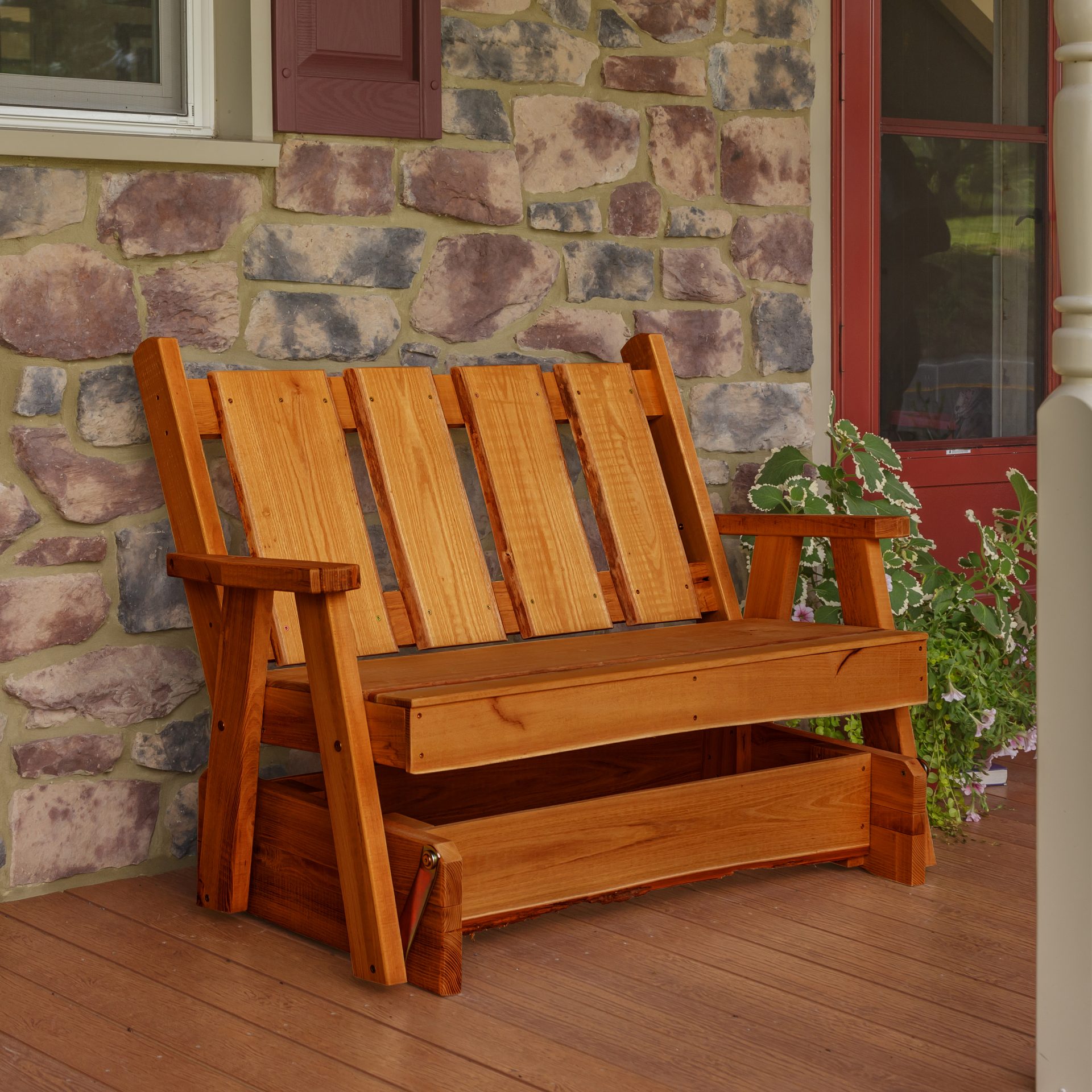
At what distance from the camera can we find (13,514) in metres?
2.61

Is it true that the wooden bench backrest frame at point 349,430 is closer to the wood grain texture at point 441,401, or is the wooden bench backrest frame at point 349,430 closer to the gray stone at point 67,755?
the wood grain texture at point 441,401

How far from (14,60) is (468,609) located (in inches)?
52.9

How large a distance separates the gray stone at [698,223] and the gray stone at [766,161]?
56 mm

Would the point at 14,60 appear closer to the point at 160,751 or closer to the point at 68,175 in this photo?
the point at 68,175

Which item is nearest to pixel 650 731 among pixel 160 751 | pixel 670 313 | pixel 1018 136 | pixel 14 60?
pixel 160 751

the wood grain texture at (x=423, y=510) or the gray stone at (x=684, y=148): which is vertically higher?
the gray stone at (x=684, y=148)

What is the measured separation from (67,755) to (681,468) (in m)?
1.39

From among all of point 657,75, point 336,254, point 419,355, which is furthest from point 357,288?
point 657,75

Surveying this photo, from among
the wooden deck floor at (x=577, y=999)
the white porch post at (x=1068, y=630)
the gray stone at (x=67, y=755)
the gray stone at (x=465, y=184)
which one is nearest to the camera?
the white porch post at (x=1068, y=630)

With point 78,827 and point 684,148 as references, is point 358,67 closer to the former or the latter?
point 684,148

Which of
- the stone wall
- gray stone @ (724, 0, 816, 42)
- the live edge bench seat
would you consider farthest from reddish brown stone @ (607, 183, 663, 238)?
the live edge bench seat

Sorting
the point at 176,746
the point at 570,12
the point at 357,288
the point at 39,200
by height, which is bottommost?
the point at 176,746

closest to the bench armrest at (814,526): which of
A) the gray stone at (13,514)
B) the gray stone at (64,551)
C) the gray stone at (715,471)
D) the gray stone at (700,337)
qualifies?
the gray stone at (715,471)

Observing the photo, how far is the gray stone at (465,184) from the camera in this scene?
3.00 metres
